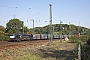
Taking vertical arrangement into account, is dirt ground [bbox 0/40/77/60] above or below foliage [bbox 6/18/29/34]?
below

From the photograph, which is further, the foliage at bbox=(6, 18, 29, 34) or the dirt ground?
the foliage at bbox=(6, 18, 29, 34)

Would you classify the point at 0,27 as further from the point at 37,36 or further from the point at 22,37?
the point at 22,37

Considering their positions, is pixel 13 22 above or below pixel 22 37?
above

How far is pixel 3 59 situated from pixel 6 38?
4705 cm

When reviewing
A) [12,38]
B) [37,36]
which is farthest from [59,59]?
[37,36]

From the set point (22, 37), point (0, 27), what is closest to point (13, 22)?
point (0, 27)

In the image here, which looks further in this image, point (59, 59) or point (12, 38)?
point (12, 38)

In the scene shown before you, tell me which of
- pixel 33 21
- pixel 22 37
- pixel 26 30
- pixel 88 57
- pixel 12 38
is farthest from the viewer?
pixel 26 30

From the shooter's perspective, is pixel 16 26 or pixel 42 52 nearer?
pixel 42 52

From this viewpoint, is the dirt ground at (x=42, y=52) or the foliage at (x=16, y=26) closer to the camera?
the dirt ground at (x=42, y=52)

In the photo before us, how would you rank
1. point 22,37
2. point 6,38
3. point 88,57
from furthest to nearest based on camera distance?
point 6,38 < point 22,37 < point 88,57

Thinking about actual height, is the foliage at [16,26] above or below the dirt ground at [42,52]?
above

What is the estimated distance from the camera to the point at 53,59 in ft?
47.1

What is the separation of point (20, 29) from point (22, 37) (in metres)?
46.9
